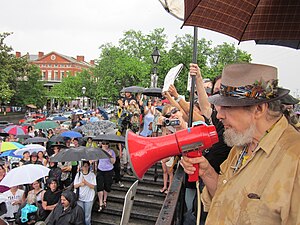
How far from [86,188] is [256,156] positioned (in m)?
6.07

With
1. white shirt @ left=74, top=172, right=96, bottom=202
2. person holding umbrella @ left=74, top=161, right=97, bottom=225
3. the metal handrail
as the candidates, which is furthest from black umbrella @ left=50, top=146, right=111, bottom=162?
the metal handrail

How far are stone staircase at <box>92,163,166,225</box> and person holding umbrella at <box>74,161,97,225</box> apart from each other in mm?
684

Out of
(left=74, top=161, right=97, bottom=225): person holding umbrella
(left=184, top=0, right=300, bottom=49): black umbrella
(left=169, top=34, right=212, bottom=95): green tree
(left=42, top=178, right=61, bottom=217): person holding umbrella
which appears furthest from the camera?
(left=169, top=34, right=212, bottom=95): green tree

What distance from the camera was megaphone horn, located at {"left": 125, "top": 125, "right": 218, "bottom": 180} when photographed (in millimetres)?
1779

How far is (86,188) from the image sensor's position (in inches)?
274

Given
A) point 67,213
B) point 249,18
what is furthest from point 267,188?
point 67,213

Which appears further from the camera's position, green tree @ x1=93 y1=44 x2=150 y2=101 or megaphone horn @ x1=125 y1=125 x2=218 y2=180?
green tree @ x1=93 y1=44 x2=150 y2=101

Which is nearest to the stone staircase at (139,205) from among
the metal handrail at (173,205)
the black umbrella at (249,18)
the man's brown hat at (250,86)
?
the metal handrail at (173,205)

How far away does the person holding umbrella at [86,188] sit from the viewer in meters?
6.91

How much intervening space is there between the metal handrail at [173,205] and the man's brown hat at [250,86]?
101 centimetres

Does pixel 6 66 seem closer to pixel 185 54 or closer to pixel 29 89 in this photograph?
pixel 29 89

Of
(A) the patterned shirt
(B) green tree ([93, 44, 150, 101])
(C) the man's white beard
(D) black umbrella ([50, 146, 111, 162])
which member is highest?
(B) green tree ([93, 44, 150, 101])

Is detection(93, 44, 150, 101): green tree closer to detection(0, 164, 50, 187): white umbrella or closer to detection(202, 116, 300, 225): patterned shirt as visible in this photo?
detection(0, 164, 50, 187): white umbrella

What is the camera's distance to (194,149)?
181 cm
